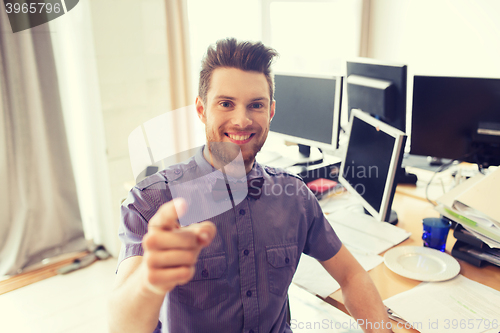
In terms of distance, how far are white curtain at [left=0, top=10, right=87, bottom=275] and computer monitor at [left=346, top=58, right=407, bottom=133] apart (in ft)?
5.84

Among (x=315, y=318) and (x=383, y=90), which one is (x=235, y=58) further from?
(x=315, y=318)

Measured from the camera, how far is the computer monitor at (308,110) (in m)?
1.83

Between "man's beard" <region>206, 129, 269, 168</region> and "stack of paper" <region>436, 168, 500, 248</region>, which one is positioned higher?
"man's beard" <region>206, 129, 269, 168</region>

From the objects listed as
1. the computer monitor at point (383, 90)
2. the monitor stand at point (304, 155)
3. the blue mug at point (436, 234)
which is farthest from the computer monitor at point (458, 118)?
the monitor stand at point (304, 155)

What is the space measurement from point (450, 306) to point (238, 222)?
2.05 ft

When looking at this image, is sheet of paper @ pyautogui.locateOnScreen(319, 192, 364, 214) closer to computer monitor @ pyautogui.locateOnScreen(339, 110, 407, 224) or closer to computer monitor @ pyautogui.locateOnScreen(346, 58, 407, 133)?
computer monitor @ pyautogui.locateOnScreen(339, 110, 407, 224)

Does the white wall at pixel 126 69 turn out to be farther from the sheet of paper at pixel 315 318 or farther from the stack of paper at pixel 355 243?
the stack of paper at pixel 355 243

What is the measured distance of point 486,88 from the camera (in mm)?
1497

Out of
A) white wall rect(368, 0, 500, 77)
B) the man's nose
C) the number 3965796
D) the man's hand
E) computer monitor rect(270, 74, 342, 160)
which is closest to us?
the man's hand

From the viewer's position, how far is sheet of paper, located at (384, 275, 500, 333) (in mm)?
938

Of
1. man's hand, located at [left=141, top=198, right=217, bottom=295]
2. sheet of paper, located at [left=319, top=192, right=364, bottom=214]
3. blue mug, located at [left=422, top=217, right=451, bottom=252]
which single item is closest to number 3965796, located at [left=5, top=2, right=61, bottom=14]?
sheet of paper, located at [left=319, top=192, right=364, bottom=214]

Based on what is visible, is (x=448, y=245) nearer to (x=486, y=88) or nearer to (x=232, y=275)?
(x=486, y=88)

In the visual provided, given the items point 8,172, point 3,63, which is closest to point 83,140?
point 8,172

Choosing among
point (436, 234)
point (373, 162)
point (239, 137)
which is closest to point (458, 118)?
point (373, 162)
